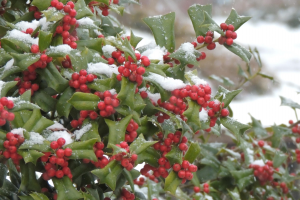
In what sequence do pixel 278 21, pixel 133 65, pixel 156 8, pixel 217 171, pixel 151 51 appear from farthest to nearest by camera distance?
pixel 278 21, pixel 156 8, pixel 217 171, pixel 151 51, pixel 133 65

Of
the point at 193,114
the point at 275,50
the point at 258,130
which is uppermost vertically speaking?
the point at 193,114

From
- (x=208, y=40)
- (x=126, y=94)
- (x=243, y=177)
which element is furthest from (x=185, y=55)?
(x=243, y=177)

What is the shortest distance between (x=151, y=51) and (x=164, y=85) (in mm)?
119

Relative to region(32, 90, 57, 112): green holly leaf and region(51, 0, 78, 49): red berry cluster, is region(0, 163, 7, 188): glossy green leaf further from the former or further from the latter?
region(51, 0, 78, 49): red berry cluster

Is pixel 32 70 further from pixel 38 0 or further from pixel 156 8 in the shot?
pixel 156 8

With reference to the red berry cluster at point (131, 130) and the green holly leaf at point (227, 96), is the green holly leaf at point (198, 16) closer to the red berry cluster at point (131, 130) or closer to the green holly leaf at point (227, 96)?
the green holly leaf at point (227, 96)

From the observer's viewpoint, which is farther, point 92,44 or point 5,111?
point 92,44

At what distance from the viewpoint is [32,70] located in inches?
26.0

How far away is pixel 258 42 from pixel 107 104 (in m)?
3.18

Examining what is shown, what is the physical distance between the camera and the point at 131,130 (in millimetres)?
648

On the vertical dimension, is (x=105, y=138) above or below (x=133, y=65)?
below

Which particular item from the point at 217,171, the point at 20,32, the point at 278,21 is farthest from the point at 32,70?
the point at 278,21

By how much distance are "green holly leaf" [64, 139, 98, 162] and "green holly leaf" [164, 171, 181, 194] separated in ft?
0.52

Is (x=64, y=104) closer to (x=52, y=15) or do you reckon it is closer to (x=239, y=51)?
(x=52, y=15)
